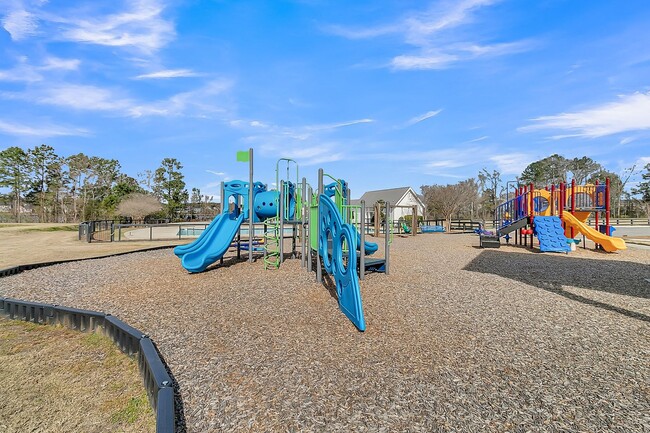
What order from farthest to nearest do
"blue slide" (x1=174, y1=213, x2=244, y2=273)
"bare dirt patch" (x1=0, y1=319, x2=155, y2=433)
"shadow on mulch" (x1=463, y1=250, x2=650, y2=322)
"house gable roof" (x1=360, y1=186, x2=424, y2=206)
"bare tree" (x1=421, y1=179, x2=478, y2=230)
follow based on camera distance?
"house gable roof" (x1=360, y1=186, x2=424, y2=206), "bare tree" (x1=421, y1=179, x2=478, y2=230), "blue slide" (x1=174, y1=213, x2=244, y2=273), "shadow on mulch" (x1=463, y1=250, x2=650, y2=322), "bare dirt patch" (x1=0, y1=319, x2=155, y2=433)

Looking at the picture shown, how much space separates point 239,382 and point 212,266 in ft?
23.3

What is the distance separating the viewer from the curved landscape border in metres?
2.56

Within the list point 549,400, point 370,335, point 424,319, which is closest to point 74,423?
point 370,335

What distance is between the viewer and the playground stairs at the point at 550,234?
13.4m

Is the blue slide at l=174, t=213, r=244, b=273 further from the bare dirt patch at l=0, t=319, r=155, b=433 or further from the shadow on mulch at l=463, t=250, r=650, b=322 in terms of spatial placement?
the shadow on mulch at l=463, t=250, r=650, b=322

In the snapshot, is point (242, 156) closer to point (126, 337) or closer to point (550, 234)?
point (126, 337)

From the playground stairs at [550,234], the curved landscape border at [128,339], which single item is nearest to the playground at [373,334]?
the curved landscape border at [128,339]

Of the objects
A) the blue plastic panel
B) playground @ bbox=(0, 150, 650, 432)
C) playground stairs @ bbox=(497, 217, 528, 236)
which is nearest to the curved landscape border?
playground @ bbox=(0, 150, 650, 432)

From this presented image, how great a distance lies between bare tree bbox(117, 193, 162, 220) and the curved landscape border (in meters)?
39.8

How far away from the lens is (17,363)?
3.85 metres

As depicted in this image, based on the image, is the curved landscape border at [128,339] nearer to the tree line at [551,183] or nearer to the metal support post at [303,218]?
the metal support post at [303,218]

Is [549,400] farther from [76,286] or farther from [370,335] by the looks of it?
[76,286]

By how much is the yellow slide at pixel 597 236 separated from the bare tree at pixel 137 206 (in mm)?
41853

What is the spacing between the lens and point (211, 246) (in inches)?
361
